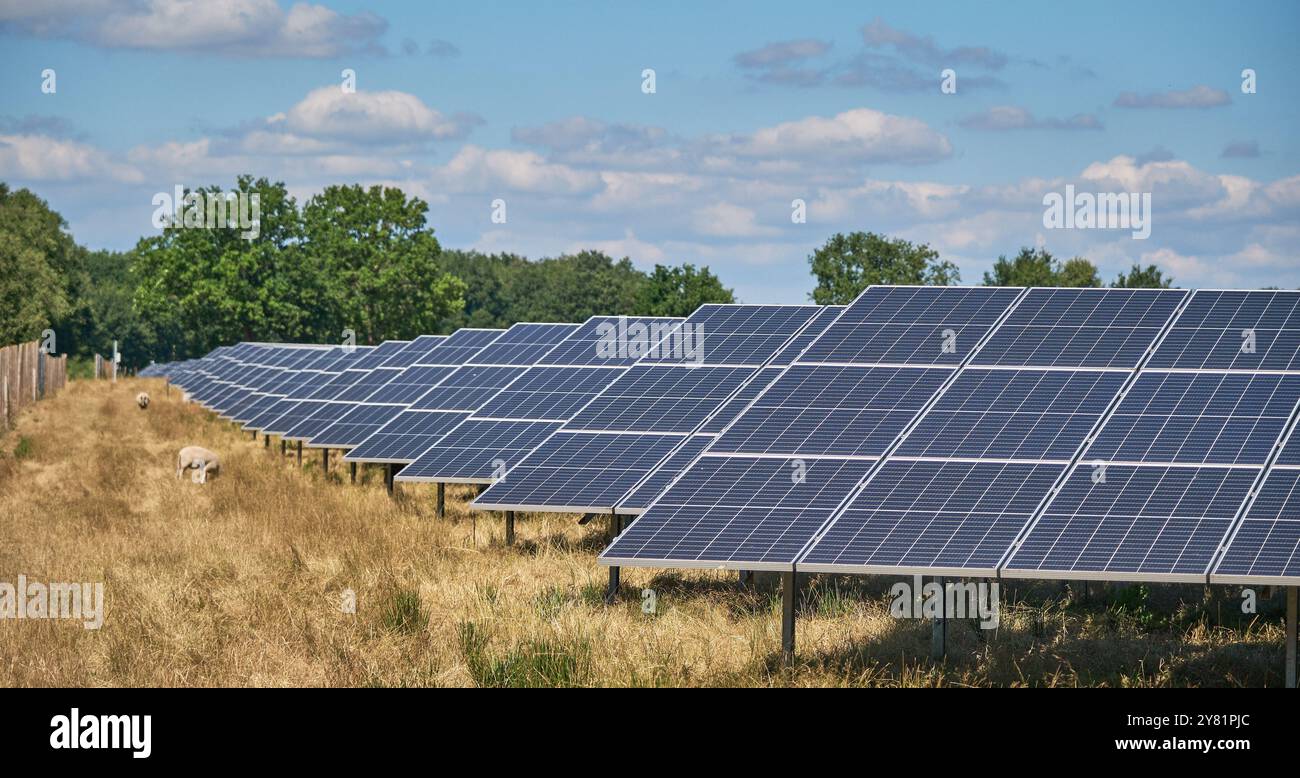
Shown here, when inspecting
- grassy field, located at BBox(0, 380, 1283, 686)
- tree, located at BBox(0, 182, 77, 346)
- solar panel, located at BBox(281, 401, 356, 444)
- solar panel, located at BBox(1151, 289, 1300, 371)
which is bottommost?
grassy field, located at BBox(0, 380, 1283, 686)

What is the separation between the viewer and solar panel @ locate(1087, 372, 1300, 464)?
53.9 ft

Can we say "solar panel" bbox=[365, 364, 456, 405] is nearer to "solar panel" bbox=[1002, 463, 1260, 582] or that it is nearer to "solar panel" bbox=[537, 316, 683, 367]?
"solar panel" bbox=[537, 316, 683, 367]

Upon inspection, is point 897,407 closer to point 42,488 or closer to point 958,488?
point 958,488

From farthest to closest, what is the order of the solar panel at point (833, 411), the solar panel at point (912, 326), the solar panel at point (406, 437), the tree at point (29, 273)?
the tree at point (29, 273)
the solar panel at point (406, 437)
the solar panel at point (912, 326)
the solar panel at point (833, 411)

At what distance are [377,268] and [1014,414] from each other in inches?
4050

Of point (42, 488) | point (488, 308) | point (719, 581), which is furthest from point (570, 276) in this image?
point (719, 581)

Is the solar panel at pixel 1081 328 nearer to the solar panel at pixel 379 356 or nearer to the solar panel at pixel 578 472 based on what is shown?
the solar panel at pixel 578 472

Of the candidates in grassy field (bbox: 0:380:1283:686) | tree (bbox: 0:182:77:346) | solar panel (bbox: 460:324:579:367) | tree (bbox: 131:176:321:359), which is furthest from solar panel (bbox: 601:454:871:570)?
tree (bbox: 131:176:321:359)

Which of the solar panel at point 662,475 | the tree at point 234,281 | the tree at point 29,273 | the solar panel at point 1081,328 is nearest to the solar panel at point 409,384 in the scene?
the solar panel at point 662,475

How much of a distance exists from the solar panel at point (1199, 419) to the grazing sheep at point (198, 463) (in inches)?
1102

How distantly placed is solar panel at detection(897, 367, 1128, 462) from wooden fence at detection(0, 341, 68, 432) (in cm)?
4046

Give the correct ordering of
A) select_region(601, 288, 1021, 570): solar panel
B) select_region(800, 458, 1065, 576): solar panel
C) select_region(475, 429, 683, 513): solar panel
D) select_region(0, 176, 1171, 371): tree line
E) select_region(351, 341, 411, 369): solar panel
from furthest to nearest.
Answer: select_region(0, 176, 1171, 371): tree line, select_region(351, 341, 411, 369): solar panel, select_region(475, 429, 683, 513): solar panel, select_region(601, 288, 1021, 570): solar panel, select_region(800, 458, 1065, 576): solar panel

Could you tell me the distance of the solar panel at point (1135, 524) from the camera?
14.0m
